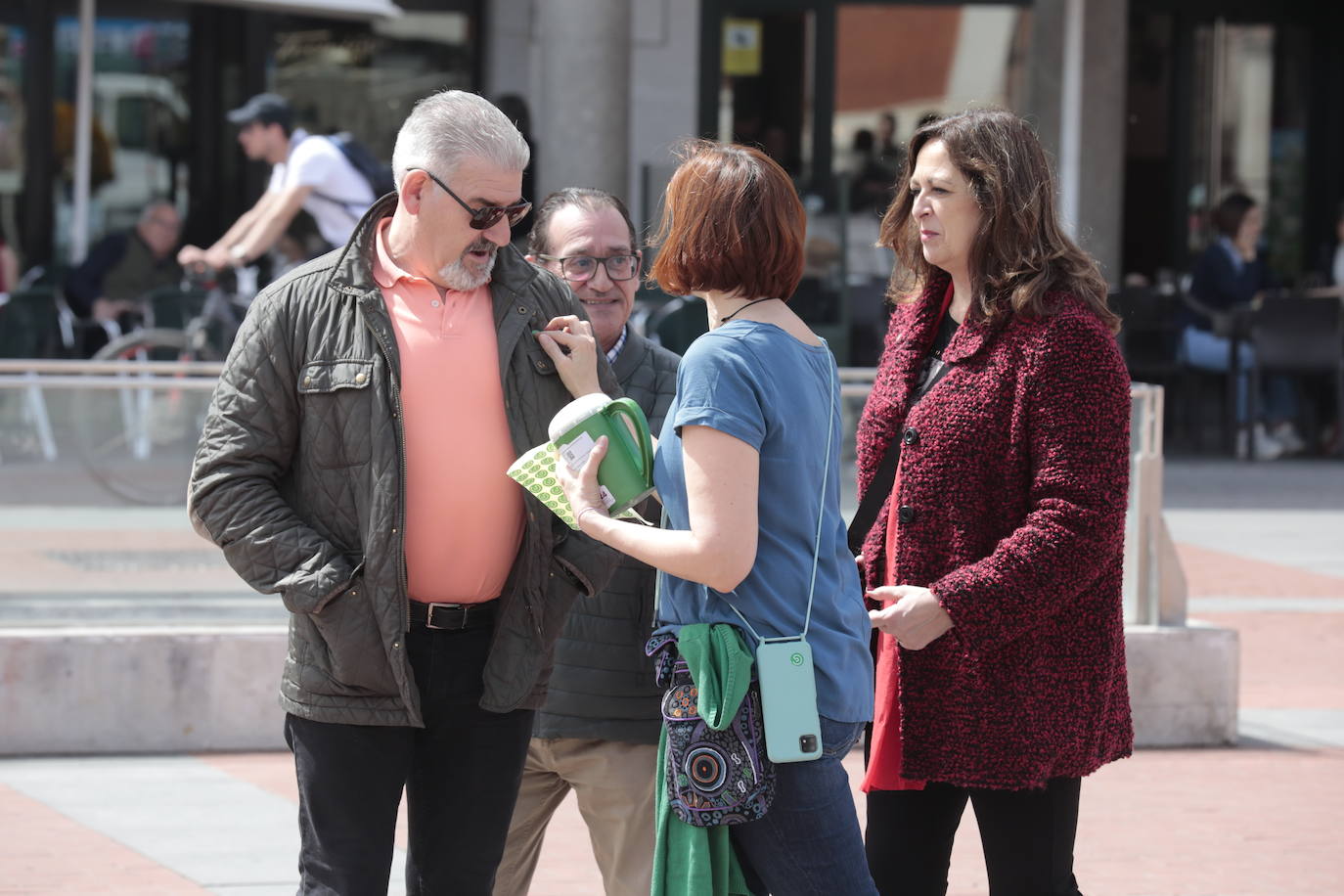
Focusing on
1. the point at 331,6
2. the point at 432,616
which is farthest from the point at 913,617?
the point at 331,6

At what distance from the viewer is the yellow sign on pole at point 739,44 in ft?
52.0

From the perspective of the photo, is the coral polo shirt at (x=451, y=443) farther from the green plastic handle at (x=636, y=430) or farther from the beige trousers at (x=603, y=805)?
the beige trousers at (x=603, y=805)

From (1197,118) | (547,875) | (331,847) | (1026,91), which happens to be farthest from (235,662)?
(1197,118)

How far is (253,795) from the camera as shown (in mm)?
5586

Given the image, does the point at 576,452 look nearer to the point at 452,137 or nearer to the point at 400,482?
the point at 400,482

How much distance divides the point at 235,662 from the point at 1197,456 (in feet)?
31.3

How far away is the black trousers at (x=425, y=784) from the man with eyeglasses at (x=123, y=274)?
872 centimetres

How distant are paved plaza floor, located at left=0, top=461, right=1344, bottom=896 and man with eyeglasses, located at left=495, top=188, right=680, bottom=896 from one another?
0.97 metres

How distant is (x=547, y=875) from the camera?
4.95m

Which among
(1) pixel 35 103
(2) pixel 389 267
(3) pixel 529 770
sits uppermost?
(1) pixel 35 103

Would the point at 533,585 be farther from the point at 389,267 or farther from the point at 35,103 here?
the point at 35,103

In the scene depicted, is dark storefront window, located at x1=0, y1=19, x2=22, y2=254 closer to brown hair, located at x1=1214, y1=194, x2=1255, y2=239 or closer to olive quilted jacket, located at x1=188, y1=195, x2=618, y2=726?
brown hair, located at x1=1214, y1=194, x2=1255, y2=239

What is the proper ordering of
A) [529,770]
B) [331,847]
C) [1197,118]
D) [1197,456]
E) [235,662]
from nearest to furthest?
1. [331,847]
2. [529,770]
3. [235,662]
4. [1197,456]
5. [1197,118]

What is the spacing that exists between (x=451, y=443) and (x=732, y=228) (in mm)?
593
